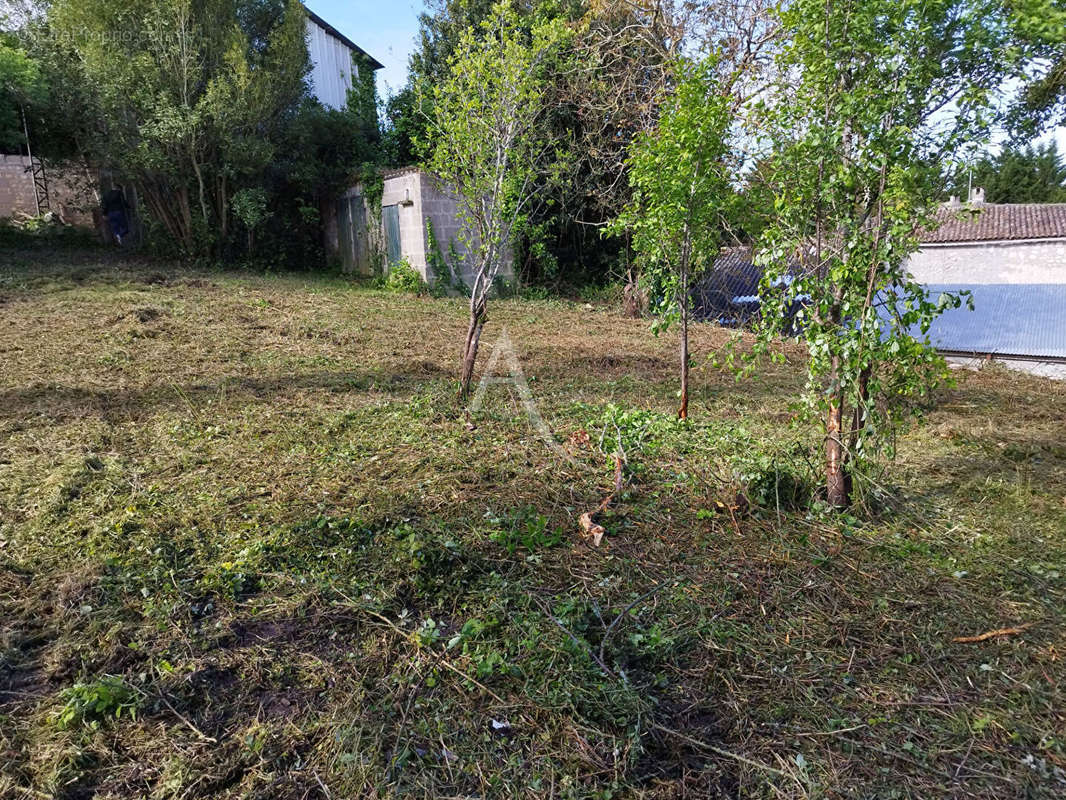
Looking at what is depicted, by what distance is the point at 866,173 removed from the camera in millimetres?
2900

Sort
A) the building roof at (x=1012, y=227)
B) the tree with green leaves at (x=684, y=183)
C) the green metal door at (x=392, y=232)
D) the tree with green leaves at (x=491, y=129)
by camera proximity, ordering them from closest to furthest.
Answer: the tree with green leaves at (x=684, y=183), the tree with green leaves at (x=491, y=129), the green metal door at (x=392, y=232), the building roof at (x=1012, y=227)

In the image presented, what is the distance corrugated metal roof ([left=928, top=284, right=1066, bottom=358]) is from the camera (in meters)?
7.57

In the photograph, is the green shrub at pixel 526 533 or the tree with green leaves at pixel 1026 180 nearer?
the green shrub at pixel 526 533

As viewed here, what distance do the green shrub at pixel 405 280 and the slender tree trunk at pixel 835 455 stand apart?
29.3 ft

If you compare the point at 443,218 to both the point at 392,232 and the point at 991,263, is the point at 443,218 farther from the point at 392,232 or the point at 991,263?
the point at 991,263

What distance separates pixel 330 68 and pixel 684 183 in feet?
48.0

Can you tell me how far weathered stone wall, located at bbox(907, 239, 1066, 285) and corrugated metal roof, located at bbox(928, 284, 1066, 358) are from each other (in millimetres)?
6163

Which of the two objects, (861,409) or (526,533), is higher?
(861,409)

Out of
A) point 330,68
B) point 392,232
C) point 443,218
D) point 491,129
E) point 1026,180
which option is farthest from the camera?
point 1026,180

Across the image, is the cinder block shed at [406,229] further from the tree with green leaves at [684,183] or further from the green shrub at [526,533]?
the green shrub at [526,533]

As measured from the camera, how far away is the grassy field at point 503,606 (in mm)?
1830

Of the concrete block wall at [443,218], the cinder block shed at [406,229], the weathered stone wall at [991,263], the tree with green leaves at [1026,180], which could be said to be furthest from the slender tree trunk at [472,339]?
the tree with green leaves at [1026,180]
